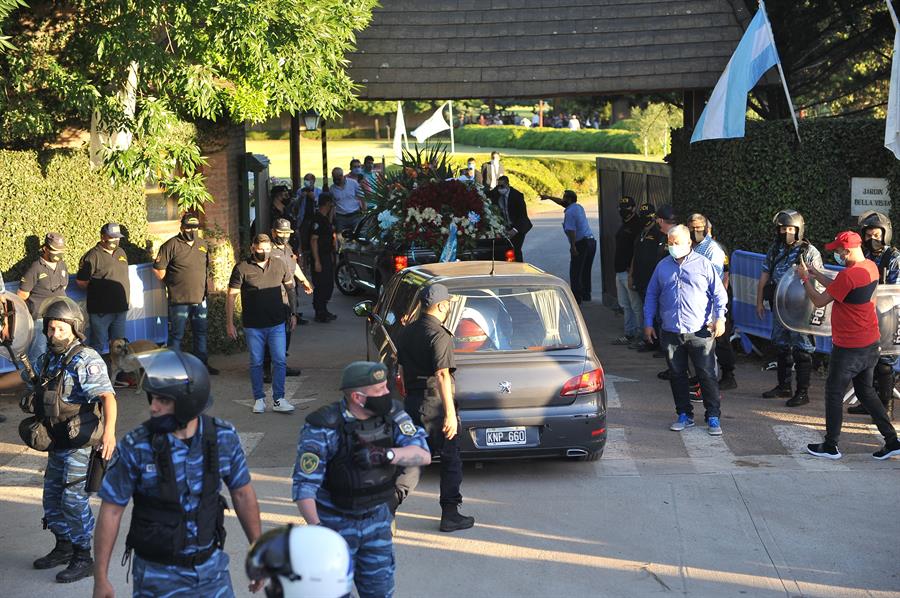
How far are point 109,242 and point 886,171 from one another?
326 inches

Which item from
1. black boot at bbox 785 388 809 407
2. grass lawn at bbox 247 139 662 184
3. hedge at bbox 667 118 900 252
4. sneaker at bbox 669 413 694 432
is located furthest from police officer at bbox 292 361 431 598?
grass lawn at bbox 247 139 662 184

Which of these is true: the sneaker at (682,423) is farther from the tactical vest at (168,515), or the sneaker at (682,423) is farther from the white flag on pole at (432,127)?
the white flag on pole at (432,127)

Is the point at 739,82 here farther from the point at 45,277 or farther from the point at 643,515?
the point at 45,277

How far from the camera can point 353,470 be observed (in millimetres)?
5254

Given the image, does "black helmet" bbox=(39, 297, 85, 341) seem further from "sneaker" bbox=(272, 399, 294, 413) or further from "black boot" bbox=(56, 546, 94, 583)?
"sneaker" bbox=(272, 399, 294, 413)

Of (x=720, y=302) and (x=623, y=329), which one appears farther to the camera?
(x=623, y=329)

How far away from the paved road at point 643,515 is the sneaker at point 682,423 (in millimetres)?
77

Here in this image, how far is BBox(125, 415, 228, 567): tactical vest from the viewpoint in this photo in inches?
191

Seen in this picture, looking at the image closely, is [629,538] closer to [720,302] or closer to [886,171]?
[720,302]

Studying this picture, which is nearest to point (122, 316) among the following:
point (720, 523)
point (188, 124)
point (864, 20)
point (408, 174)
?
point (188, 124)

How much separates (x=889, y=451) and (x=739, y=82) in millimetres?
5263

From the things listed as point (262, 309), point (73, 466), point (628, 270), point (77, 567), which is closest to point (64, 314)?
point (73, 466)

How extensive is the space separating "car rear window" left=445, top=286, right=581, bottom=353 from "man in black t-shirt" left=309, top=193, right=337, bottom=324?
781 centimetres

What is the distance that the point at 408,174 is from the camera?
1639 cm
